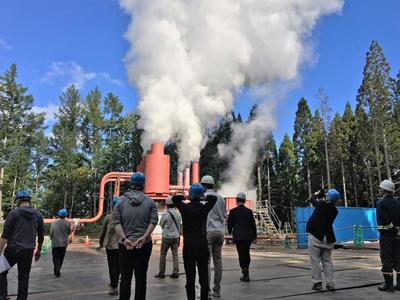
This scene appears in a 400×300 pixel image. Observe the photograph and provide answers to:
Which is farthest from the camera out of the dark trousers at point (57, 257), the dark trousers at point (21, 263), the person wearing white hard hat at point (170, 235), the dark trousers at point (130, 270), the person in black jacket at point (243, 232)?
the dark trousers at point (57, 257)

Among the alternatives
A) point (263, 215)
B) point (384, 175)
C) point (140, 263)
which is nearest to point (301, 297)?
point (140, 263)

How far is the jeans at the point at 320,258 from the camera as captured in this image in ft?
21.8

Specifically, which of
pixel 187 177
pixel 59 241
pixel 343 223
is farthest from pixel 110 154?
pixel 59 241

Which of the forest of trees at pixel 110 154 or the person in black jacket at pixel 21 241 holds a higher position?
the forest of trees at pixel 110 154

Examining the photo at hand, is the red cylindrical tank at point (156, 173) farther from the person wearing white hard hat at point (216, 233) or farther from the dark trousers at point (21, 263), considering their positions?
the dark trousers at point (21, 263)

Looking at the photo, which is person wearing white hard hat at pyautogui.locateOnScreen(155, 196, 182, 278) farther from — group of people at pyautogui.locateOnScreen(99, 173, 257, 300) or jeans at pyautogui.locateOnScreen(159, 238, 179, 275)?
group of people at pyautogui.locateOnScreen(99, 173, 257, 300)

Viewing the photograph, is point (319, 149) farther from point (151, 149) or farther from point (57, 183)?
point (57, 183)

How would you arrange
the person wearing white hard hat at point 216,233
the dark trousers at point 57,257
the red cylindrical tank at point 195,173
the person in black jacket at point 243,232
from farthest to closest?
the red cylindrical tank at point 195,173
the dark trousers at point 57,257
the person in black jacket at point 243,232
the person wearing white hard hat at point 216,233

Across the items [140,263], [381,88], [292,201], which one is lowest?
[140,263]

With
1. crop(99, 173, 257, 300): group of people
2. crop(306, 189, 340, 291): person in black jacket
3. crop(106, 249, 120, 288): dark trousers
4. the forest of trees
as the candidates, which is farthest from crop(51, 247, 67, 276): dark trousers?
the forest of trees

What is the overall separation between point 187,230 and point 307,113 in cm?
4595

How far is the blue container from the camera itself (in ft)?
67.2

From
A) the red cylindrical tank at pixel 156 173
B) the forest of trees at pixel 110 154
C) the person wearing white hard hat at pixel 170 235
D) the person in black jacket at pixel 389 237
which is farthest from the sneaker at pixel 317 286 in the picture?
the forest of trees at pixel 110 154

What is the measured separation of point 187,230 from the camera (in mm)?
5039
